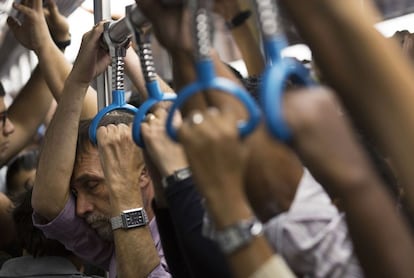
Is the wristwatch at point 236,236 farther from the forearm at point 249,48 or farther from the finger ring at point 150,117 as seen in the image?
the forearm at point 249,48

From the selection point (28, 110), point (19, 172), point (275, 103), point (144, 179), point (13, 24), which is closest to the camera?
point (275, 103)

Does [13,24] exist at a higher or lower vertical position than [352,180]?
higher

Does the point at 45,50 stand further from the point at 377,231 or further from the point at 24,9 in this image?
the point at 377,231

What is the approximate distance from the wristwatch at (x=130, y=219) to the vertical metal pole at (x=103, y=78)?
1.40ft

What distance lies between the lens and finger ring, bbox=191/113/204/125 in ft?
2.55

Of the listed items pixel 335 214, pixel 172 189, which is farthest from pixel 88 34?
pixel 335 214

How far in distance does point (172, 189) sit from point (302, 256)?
7.5 inches

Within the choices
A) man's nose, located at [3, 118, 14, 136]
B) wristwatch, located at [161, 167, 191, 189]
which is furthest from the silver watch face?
man's nose, located at [3, 118, 14, 136]

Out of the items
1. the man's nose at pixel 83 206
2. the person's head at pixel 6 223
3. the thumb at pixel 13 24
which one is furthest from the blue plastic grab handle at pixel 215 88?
the person's head at pixel 6 223

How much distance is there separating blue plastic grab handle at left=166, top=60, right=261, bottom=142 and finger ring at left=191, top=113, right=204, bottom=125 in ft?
0.12

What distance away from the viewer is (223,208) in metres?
0.79

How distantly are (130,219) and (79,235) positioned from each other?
34 cm

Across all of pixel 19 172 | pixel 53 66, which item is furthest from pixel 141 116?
pixel 19 172

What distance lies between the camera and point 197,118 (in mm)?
784
